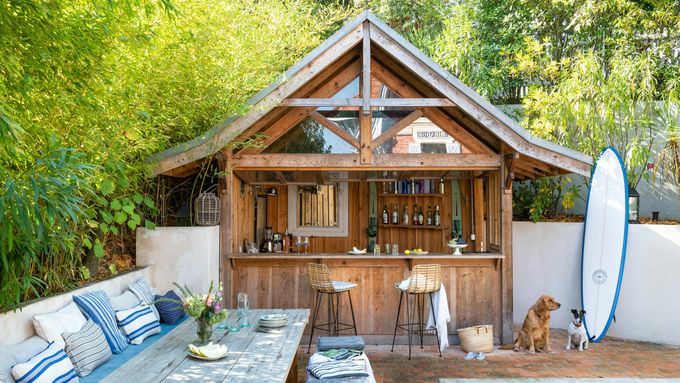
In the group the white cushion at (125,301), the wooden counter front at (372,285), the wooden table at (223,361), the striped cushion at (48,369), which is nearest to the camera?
the wooden table at (223,361)

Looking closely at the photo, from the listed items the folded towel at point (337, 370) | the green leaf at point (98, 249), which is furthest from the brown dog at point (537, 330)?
the green leaf at point (98, 249)

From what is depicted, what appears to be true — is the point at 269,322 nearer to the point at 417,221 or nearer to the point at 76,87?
the point at 76,87

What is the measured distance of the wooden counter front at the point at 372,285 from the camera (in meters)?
6.82

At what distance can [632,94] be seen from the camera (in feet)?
25.7

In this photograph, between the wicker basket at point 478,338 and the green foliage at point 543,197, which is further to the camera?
the green foliage at point 543,197

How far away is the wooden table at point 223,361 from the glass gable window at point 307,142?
8.81 feet

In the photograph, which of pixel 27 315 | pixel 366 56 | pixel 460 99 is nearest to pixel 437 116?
pixel 460 99

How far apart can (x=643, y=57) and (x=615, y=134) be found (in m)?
1.18

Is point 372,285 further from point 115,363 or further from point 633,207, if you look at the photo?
point 633,207

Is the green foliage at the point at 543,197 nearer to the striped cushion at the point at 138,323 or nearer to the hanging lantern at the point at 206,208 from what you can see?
the hanging lantern at the point at 206,208

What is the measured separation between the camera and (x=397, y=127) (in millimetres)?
6520

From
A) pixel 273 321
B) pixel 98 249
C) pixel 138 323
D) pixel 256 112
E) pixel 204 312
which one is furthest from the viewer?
pixel 256 112

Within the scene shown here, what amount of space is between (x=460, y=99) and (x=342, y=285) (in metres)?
2.46

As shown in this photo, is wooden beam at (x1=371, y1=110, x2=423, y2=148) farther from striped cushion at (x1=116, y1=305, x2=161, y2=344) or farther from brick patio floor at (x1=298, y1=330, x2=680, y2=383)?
striped cushion at (x1=116, y1=305, x2=161, y2=344)
